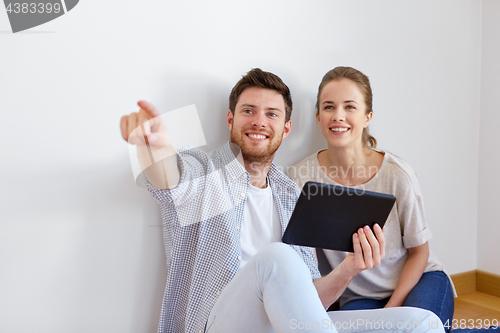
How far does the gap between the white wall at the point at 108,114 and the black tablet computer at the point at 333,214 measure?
48 cm

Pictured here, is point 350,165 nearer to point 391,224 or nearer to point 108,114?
point 391,224

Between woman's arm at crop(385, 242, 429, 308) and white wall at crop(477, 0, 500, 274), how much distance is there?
Result: 27.7 inches

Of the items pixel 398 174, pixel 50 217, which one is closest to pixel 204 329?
pixel 50 217

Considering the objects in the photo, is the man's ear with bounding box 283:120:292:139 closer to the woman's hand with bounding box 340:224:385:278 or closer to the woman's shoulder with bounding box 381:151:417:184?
the woman's shoulder with bounding box 381:151:417:184

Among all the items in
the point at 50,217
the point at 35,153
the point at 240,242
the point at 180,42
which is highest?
the point at 180,42

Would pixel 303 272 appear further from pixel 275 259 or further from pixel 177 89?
pixel 177 89

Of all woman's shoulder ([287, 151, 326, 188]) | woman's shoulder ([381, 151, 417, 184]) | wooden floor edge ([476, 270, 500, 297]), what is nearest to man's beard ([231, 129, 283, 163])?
woman's shoulder ([287, 151, 326, 188])

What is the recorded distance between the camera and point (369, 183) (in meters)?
1.44

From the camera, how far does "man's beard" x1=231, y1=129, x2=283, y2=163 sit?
123 cm

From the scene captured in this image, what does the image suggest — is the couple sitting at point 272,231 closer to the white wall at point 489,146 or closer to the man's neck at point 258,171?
the man's neck at point 258,171

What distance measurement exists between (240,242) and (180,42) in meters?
0.63

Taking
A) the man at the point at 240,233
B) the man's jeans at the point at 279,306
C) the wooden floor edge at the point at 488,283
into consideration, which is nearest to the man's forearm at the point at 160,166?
the man at the point at 240,233

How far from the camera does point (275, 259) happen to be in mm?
853

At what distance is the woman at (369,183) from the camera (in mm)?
1398
